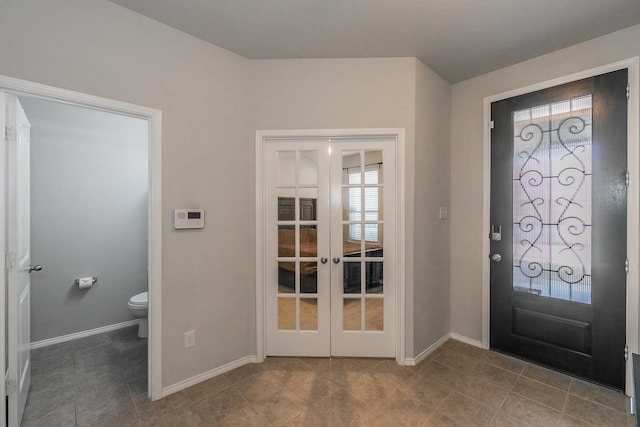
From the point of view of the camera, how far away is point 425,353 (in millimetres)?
2656

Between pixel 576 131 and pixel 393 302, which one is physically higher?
pixel 576 131

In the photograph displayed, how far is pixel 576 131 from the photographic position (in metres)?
2.28

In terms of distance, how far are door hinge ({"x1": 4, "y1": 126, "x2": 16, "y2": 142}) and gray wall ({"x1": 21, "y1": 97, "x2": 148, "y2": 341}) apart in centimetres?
150

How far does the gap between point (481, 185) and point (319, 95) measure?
5.85 feet

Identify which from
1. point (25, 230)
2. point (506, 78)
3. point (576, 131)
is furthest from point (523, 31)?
point (25, 230)

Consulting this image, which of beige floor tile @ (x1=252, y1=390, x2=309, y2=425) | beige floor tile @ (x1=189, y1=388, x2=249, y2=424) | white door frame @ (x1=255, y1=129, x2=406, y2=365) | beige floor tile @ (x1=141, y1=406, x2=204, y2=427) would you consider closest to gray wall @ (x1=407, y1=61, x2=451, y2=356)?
white door frame @ (x1=255, y1=129, x2=406, y2=365)

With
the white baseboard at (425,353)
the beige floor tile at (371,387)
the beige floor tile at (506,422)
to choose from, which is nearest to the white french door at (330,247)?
the white baseboard at (425,353)

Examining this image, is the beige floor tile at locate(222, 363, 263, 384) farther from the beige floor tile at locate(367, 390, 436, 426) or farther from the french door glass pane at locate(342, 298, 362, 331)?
the beige floor tile at locate(367, 390, 436, 426)

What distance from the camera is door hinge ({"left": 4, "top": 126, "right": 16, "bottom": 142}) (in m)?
1.62

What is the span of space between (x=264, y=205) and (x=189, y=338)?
120cm

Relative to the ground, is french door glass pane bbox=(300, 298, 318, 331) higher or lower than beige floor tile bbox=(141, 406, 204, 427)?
higher

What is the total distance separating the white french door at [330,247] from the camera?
2.55 meters

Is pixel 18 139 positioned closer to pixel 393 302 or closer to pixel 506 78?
pixel 393 302

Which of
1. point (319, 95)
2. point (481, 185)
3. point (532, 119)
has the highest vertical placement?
point (319, 95)
